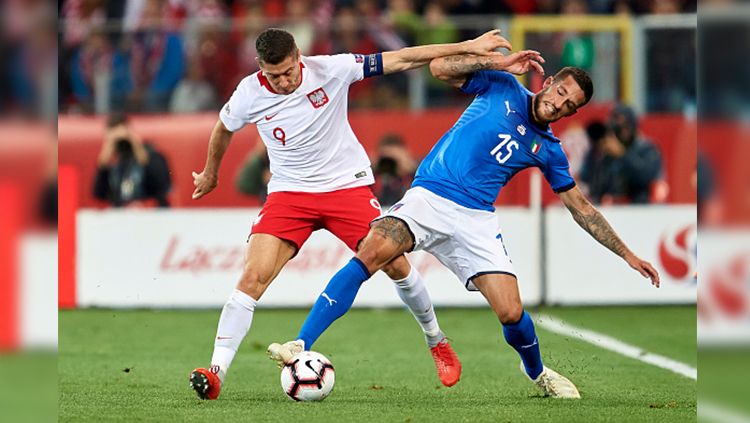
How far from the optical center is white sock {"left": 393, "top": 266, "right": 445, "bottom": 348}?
27.0 ft

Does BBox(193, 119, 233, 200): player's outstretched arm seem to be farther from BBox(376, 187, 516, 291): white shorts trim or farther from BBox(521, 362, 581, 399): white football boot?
BBox(521, 362, 581, 399): white football boot

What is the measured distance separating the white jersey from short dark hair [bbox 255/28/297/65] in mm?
465

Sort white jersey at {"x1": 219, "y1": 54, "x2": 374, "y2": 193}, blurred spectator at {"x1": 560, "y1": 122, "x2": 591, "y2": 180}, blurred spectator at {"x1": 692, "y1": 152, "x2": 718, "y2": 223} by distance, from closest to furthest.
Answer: blurred spectator at {"x1": 692, "y1": 152, "x2": 718, "y2": 223} < white jersey at {"x1": 219, "y1": 54, "x2": 374, "y2": 193} < blurred spectator at {"x1": 560, "y1": 122, "x2": 591, "y2": 180}

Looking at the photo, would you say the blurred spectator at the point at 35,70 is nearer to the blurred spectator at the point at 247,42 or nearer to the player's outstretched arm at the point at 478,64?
the player's outstretched arm at the point at 478,64

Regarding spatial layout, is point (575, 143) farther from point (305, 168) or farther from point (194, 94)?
point (305, 168)

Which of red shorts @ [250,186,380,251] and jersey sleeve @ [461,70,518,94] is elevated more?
jersey sleeve @ [461,70,518,94]

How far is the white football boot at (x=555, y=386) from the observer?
7.84 metres

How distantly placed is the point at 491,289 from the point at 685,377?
229 centimetres

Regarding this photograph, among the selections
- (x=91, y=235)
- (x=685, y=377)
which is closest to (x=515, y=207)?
(x=91, y=235)

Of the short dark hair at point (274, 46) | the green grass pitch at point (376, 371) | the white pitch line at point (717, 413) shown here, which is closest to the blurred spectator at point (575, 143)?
the green grass pitch at point (376, 371)

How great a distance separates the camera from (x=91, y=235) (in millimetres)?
15180

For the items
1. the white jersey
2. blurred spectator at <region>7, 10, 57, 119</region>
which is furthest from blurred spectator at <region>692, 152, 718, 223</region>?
the white jersey

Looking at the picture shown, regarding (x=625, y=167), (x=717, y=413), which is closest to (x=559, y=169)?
(x=717, y=413)

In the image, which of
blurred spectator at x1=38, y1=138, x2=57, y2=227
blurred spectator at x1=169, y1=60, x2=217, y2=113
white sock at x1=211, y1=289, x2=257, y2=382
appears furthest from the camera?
blurred spectator at x1=169, y1=60, x2=217, y2=113
